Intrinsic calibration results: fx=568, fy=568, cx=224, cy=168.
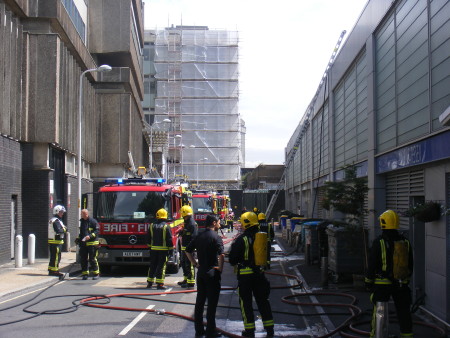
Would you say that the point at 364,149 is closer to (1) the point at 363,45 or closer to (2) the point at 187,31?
(1) the point at 363,45

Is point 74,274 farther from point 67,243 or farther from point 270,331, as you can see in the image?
point 270,331

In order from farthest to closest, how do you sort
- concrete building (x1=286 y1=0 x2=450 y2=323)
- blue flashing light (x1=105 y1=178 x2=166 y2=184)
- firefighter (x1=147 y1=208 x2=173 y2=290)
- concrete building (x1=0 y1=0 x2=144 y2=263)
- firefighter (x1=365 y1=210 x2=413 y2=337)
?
concrete building (x1=0 y1=0 x2=144 y2=263) → blue flashing light (x1=105 y1=178 x2=166 y2=184) → firefighter (x1=147 y1=208 x2=173 y2=290) → concrete building (x1=286 y1=0 x2=450 y2=323) → firefighter (x1=365 y1=210 x2=413 y2=337)

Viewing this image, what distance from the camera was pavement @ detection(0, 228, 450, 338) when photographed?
9867mm

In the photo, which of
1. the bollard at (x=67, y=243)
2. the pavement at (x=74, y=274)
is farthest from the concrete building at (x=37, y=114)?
the pavement at (x=74, y=274)

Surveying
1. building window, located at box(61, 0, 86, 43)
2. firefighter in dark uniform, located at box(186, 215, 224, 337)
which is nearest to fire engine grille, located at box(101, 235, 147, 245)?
firefighter in dark uniform, located at box(186, 215, 224, 337)

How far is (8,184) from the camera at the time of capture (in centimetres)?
1809

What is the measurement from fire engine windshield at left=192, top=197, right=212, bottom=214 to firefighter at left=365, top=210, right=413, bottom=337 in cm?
2388

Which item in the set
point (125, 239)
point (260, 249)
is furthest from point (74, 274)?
point (260, 249)

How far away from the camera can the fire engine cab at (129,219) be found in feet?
50.0

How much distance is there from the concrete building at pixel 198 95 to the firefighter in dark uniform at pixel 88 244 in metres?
50.1

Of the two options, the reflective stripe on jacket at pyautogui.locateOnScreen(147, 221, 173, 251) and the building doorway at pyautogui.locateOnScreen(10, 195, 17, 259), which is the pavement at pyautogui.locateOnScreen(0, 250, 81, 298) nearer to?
the building doorway at pyautogui.locateOnScreen(10, 195, 17, 259)

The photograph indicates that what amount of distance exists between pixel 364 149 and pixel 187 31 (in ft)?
172

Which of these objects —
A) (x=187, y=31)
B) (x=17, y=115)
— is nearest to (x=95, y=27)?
(x=17, y=115)

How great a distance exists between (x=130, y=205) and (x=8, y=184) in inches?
197
